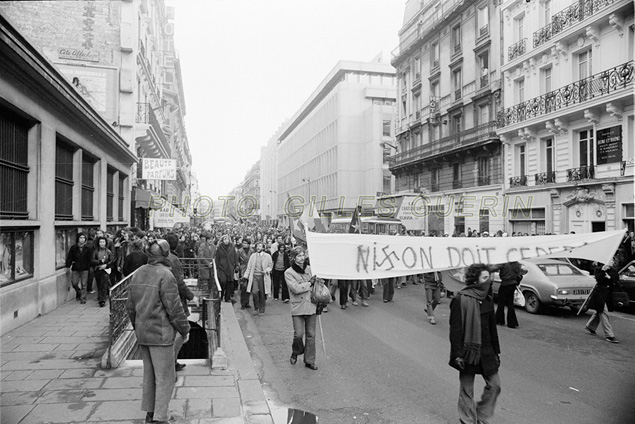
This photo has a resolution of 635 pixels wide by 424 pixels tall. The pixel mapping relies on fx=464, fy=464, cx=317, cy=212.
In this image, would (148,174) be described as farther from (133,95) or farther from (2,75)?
(2,75)

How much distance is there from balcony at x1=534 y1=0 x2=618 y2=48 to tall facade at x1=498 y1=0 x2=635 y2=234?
4 cm

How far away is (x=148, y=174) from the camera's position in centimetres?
2383

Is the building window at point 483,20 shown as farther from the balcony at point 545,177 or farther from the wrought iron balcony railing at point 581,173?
the wrought iron balcony railing at point 581,173

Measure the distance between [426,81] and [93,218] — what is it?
2911 centimetres

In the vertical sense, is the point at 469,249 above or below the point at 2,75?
below

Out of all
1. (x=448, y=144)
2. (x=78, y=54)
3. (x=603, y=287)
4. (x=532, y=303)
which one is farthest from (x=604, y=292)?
(x=448, y=144)

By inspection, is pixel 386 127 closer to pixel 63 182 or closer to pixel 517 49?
pixel 517 49

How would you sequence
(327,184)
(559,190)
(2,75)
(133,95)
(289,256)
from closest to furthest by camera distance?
1. (2,75)
2. (289,256)
3. (559,190)
4. (133,95)
5. (327,184)

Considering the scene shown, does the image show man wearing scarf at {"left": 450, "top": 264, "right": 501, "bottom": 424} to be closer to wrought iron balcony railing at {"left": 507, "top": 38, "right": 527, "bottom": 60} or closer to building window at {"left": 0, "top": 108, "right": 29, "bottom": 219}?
building window at {"left": 0, "top": 108, "right": 29, "bottom": 219}

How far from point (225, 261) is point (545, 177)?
17913mm

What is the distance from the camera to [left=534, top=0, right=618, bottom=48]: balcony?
20.0 m

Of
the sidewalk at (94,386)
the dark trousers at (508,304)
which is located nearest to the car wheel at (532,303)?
the dark trousers at (508,304)

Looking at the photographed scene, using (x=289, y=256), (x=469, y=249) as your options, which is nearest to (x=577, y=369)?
(x=469, y=249)

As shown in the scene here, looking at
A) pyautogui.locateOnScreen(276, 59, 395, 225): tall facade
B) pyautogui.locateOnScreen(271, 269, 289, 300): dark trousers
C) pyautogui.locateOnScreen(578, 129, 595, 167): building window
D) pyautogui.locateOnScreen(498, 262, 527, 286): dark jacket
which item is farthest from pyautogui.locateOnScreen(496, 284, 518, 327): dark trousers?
pyautogui.locateOnScreen(276, 59, 395, 225): tall facade
